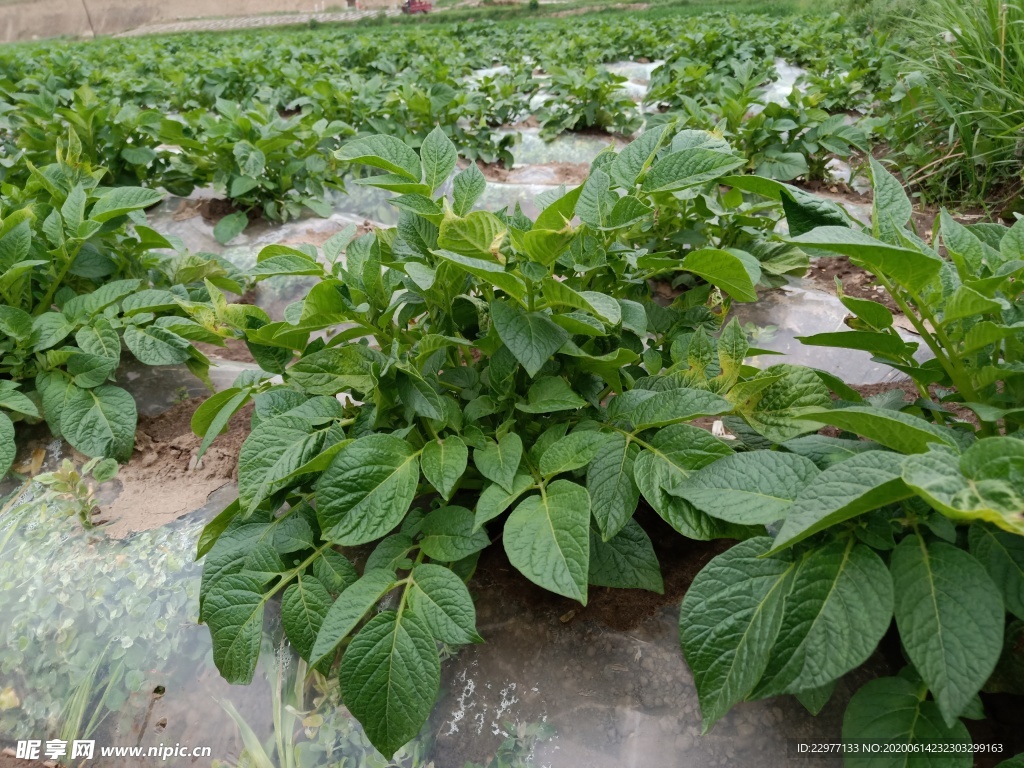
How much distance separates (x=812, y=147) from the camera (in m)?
2.63

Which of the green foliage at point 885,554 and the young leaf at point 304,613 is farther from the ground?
the green foliage at point 885,554

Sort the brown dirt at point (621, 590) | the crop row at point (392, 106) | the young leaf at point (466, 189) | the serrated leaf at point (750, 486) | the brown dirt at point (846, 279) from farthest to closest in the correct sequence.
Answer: the crop row at point (392, 106)
the brown dirt at point (846, 279)
the young leaf at point (466, 189)
the brown dirt at point (621, 590)
the serrated leaf at point (750, 486)

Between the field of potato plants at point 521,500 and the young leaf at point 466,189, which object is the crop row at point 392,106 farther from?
the field of potato plants at point 521,500

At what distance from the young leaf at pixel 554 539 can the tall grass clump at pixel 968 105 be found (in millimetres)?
2481

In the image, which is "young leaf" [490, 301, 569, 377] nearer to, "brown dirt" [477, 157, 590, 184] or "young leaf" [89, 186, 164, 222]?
"young leaf" [89, 186, 164, 222]

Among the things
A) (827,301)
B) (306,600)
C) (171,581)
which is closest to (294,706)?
(306,600)

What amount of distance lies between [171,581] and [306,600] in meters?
0.52

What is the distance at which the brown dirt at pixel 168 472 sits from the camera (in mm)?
1550

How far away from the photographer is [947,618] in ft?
2.43

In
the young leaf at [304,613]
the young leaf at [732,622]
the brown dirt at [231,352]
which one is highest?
the young leaf at [732,622]

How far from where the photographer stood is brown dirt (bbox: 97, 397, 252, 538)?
1550 millimetres

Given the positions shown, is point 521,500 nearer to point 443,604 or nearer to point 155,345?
point 443,604

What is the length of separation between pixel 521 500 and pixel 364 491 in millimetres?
289

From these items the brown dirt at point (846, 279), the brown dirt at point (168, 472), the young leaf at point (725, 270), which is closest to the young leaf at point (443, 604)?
the young leaf at point (725, 270)
